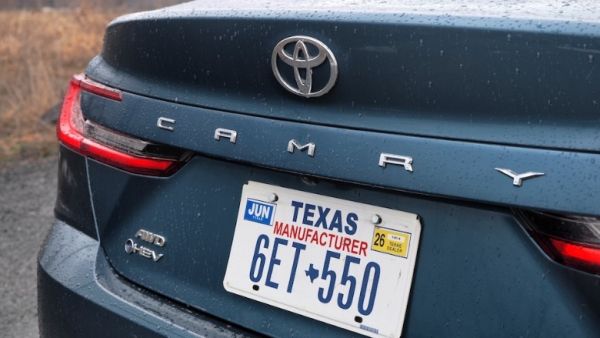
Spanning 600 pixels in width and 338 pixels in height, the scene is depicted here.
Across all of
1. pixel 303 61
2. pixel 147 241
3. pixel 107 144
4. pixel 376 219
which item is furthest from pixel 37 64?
pixel 376 219

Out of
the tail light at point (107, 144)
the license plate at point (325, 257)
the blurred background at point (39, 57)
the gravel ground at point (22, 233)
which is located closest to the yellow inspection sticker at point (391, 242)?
the license plate at point (325, 257)

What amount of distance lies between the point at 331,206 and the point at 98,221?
706 mm

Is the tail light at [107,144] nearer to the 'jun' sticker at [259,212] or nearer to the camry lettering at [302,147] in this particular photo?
the 'jun' sticker at [259,212]

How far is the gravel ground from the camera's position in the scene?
3.29 meters

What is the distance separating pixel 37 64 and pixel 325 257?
24.1 feet

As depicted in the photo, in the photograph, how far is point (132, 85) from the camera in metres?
1.91

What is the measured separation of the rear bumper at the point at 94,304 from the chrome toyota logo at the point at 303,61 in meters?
0.58

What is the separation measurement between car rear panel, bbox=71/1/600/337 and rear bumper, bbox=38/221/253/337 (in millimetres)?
45

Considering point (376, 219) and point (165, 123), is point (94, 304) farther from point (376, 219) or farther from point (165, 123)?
point (376, 219)

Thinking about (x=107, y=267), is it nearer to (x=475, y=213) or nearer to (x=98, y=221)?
(x=98, y=221)

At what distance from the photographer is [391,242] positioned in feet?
4.98

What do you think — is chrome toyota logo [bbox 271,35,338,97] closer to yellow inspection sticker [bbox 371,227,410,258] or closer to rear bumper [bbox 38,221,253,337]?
yellow inspection sticker [bbox 371,227,410,258]

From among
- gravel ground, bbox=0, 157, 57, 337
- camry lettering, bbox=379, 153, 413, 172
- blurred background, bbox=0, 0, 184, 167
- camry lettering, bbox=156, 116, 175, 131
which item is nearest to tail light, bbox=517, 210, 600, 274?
camry lettering, bbox=379, 153, 413, 172

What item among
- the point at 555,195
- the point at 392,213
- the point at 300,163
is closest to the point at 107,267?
the point at 300,163
